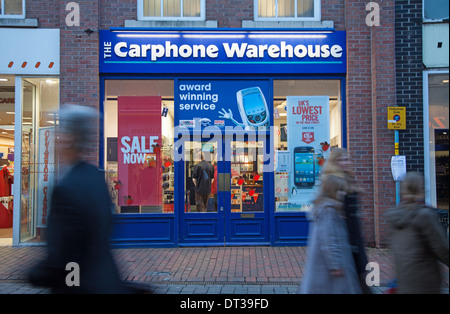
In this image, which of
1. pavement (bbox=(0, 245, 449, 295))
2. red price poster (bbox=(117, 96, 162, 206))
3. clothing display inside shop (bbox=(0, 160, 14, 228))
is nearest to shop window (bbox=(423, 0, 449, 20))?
pavement (bbox=(0, 245, 449, 295))

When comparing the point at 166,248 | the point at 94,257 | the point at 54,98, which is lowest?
the point at 166,248

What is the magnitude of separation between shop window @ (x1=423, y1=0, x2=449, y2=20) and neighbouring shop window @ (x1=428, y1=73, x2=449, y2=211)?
1211 millimetres

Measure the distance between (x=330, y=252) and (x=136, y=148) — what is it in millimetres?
6081

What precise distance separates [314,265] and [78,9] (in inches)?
295

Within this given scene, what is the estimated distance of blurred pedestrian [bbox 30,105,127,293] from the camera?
7.73 feet

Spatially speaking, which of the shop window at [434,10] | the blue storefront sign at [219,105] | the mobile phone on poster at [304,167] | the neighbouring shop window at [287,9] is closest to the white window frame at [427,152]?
the shop window at [434,10]

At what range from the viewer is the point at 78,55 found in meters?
8.33

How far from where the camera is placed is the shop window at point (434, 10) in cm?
827

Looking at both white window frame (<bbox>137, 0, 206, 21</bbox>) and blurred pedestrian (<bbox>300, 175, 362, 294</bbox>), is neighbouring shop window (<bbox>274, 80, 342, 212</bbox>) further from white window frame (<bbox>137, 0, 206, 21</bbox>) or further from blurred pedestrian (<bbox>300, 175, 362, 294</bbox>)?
blurred pedestrian (<bbox>300, 175, 362, 294</bbox>)

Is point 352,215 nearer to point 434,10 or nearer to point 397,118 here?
point 397,118

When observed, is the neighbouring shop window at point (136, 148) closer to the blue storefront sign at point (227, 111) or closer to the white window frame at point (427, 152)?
the blue storefront sign at point (227, 111)

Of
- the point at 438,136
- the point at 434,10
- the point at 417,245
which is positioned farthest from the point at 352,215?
the point at 434,10

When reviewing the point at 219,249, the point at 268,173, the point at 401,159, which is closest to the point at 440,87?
the point at 401,159
